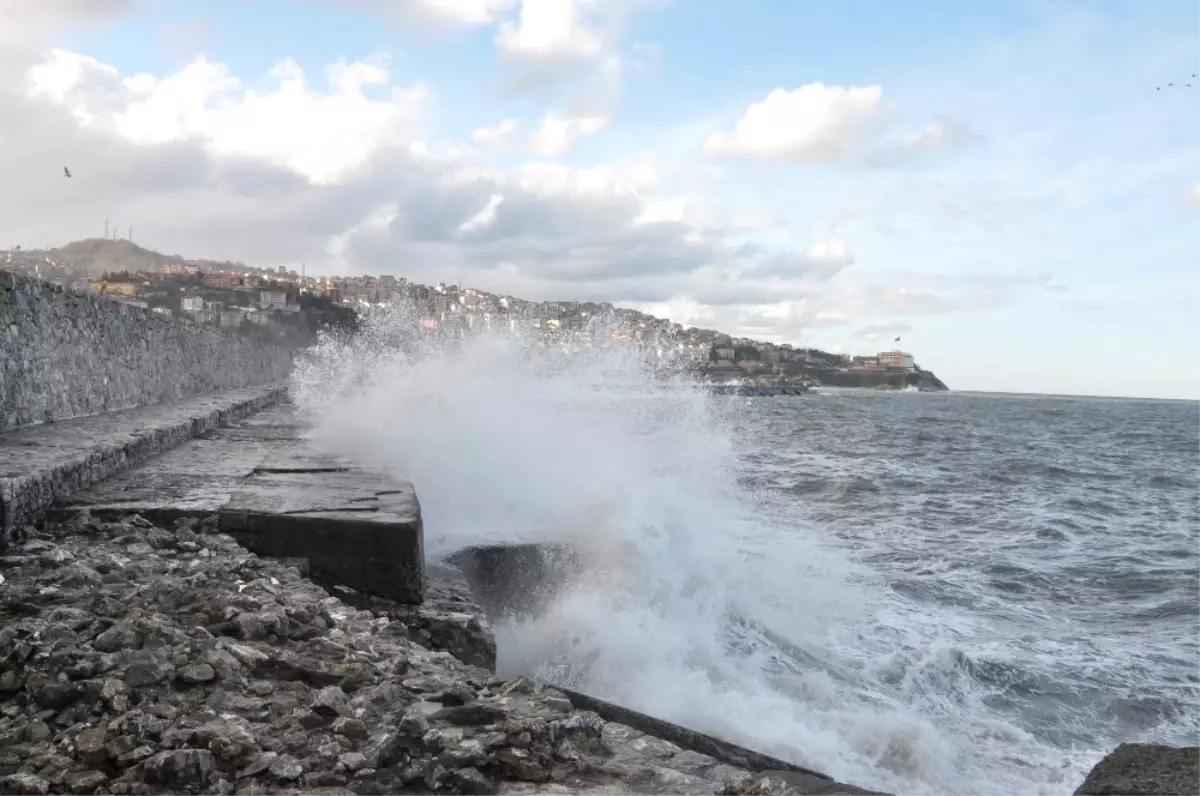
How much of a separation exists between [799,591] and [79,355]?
583 cm

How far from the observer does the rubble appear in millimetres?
1594

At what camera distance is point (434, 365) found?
11.1 metres

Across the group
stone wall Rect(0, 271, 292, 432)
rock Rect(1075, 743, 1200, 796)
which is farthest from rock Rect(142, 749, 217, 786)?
stone wall Rect(0, 271, 292, 432)

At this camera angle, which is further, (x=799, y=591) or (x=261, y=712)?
(x=799, y=591)

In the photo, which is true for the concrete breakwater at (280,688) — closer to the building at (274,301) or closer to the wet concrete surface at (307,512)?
the wet concrete surface at (307,512)

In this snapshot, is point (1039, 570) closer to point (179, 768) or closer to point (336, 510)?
point (336, 510)

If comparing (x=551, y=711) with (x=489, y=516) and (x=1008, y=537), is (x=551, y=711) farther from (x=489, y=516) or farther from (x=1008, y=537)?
(x=1008, y=537)

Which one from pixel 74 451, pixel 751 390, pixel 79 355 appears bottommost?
pixel 751 390

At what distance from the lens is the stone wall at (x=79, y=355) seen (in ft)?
16.2

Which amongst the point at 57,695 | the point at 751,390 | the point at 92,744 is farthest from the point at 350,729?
the point at 751,390

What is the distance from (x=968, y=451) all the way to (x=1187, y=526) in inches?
496

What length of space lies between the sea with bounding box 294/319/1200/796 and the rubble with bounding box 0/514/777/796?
2.08m

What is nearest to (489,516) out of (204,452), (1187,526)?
(204,452)

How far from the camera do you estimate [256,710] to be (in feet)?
5.99
